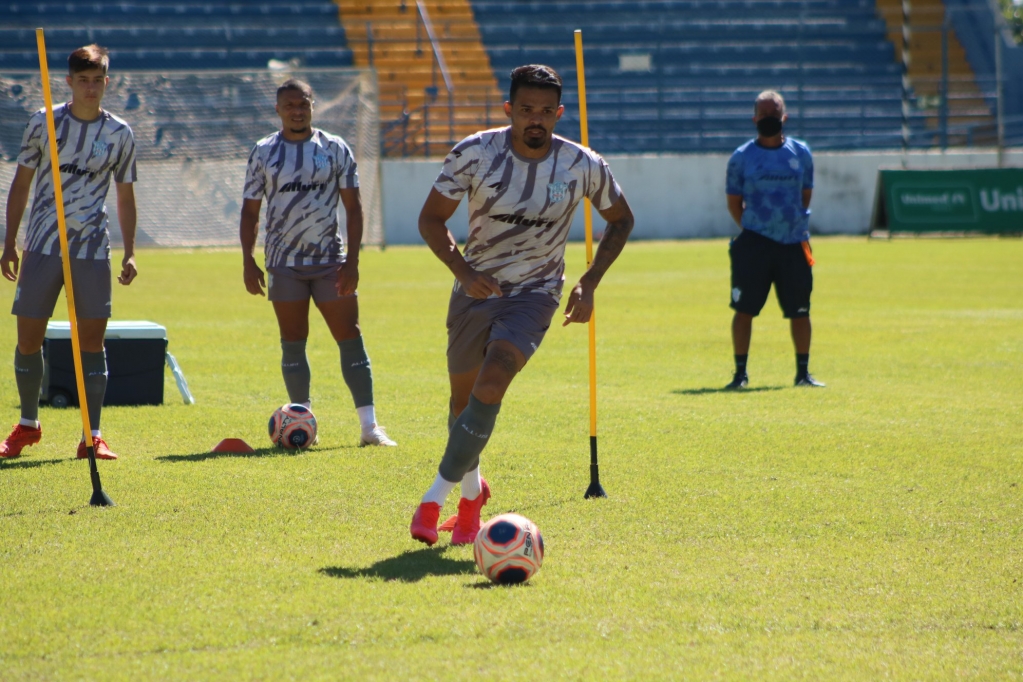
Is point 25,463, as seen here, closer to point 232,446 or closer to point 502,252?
point 232,446

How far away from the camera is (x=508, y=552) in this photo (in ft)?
14.7

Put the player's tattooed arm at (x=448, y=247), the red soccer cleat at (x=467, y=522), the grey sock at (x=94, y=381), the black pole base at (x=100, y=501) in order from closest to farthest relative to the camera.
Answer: the player's tattooed arm at (x=448, y=247) → the red soccer cleat at (x=467, y=522) → the black pole base at (x=100, y=501) → the grey sock at (x=94, y=381)

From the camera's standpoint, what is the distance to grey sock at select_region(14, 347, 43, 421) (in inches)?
281

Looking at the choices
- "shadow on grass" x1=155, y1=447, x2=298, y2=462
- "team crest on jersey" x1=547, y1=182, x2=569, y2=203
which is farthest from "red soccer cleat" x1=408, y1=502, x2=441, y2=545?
"shadow on grass" x1=155, y1=447, x2=298, y2=462

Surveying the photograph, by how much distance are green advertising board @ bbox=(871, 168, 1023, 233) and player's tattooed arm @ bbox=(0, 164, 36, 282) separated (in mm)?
23331

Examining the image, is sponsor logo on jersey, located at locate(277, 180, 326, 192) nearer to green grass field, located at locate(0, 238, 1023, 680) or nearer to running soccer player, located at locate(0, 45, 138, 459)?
running soccer player, located at locate(0, 45, 138, 459)

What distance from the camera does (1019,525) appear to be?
18.0ft

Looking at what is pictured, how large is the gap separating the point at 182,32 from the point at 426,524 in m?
31.0

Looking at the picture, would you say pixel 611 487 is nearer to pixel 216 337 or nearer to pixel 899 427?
pixel 899 427

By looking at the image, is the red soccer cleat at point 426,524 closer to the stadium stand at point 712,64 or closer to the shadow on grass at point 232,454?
the shadow on grass at point 232,454

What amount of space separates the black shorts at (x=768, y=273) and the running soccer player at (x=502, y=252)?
16.4 ft

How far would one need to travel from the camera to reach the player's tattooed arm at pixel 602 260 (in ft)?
16.9

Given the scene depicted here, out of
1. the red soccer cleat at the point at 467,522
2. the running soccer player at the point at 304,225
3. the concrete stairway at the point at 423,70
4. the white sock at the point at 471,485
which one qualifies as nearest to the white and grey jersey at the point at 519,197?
the white sock at the point at 471,485

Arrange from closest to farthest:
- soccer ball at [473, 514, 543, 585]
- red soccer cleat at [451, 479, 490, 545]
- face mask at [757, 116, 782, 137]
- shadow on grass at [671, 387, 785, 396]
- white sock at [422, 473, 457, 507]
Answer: soccer ball at [473, 514, 543, 585] < white sock at [422, 473, 457, 507] < red soccer cleat at [451, 479, 490, 545] < shadow on grass at [671, 387, 785, 396] < face mask at [757, 116, 782, 137]
